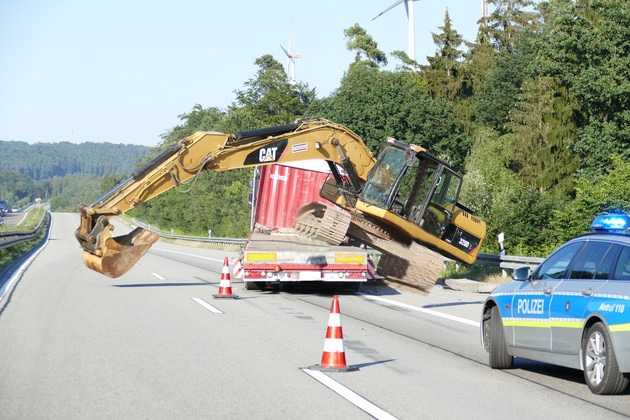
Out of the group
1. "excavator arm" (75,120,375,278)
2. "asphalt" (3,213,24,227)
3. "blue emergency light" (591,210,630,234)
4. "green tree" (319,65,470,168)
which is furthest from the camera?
"asphalt" (3,213,24,227)

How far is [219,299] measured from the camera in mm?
20484

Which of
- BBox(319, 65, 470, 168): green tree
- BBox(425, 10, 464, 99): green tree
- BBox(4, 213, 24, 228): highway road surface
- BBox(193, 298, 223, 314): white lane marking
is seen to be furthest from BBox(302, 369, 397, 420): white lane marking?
BBox(4, 213, 24, 228): highway road surface

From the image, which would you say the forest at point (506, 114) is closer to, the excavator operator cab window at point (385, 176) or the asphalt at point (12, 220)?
the excavator operator cab window at point (385, 176)

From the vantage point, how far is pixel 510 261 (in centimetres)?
2509

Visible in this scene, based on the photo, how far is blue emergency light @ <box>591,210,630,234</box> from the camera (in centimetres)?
1000

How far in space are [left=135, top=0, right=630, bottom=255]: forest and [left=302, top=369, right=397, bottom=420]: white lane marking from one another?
20.9m

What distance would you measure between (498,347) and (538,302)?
1.05 meters

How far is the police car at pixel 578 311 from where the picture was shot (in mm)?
9148

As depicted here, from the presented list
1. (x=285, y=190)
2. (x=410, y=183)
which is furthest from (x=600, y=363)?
(x=285, y=190)

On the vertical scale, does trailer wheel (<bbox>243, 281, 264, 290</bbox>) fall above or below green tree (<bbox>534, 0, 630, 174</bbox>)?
below

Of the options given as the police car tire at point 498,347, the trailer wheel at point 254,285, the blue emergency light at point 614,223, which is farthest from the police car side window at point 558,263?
the trailer wheel at point 254,285

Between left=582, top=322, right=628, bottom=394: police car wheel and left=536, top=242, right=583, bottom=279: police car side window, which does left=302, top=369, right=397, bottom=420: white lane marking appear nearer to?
left=582, top=322, right=628, bottom=394: police car wheel

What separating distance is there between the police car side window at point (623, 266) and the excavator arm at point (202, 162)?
44.4 feet

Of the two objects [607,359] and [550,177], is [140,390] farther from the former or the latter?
[550,177]
